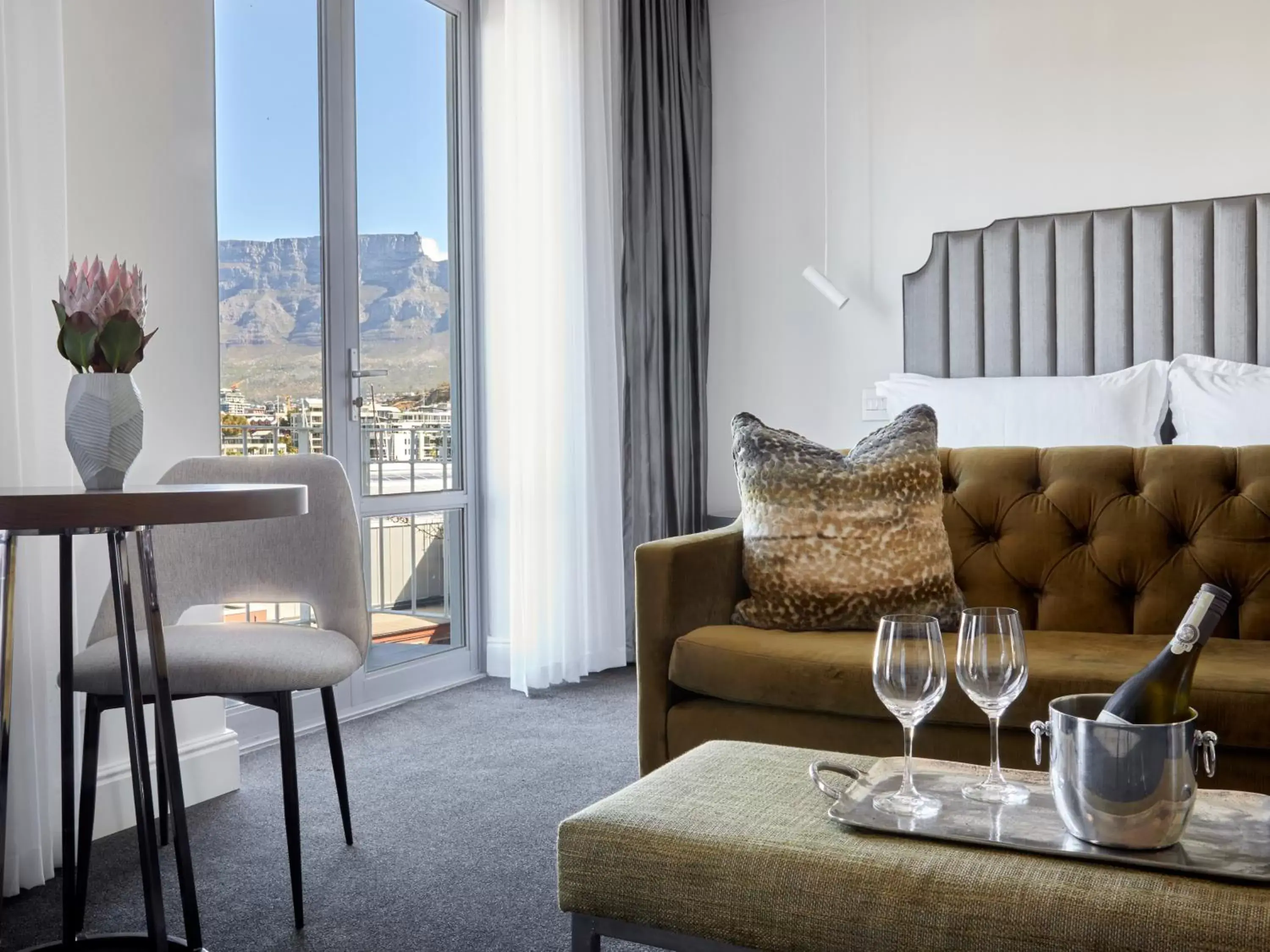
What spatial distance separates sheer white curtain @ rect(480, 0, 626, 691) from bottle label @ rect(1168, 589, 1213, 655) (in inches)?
112

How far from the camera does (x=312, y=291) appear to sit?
3430 mm

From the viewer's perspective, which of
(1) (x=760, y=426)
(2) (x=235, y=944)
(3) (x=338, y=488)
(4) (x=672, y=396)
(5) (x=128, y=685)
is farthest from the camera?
(4) (x=672, y=396)

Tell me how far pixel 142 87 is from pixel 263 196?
27.0 inches

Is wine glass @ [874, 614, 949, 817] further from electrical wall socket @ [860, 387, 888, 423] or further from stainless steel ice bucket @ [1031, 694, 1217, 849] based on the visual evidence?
electrical wall socket @ [860, 387, 888, 423]

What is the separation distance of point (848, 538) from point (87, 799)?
1483 millimetres

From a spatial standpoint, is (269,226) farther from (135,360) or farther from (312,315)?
(135,360)

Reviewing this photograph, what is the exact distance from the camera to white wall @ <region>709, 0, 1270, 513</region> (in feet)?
12.7

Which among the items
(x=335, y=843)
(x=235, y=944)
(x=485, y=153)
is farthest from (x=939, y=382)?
(x=235, y=944)

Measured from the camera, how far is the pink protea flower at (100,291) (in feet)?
5.69

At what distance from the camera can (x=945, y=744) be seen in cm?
195

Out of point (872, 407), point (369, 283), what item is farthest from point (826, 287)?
point (369, 283)

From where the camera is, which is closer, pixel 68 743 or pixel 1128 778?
pixel 1128 778

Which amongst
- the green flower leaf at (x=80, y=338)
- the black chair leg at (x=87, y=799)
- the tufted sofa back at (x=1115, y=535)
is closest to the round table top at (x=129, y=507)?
the green flower leaf at (x=80, y=338)

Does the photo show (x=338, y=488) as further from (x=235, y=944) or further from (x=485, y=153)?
(x=485, y=153)
